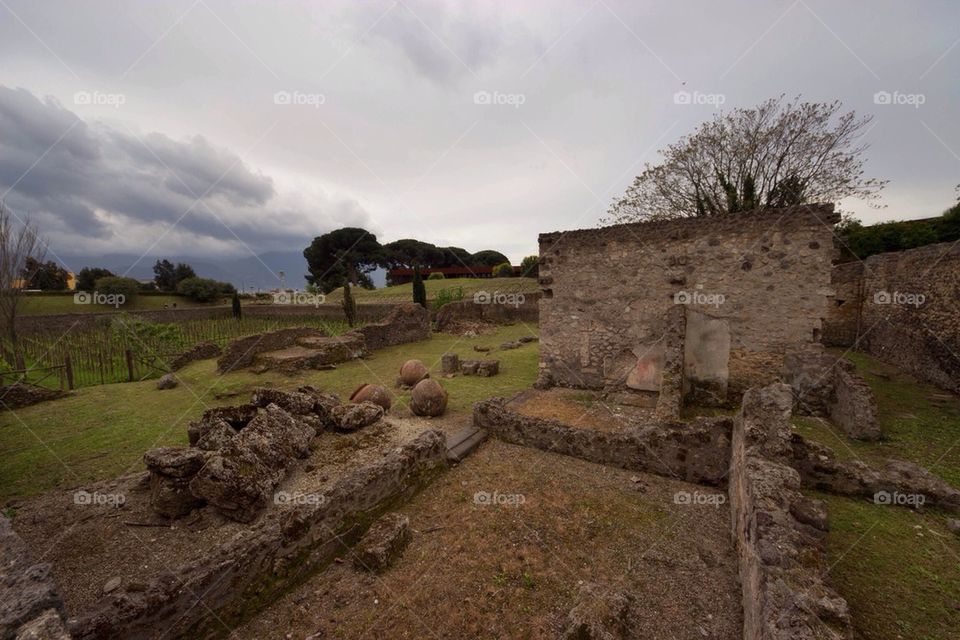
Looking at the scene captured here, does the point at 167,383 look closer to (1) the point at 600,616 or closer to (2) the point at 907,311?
(1) the point at 600,616

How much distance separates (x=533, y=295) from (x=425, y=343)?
12857 millimetres

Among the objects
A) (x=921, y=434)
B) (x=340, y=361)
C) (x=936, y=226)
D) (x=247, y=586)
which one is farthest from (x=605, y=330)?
(x=936, y=226)

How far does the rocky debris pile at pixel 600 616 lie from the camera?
2.97m

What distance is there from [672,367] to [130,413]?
13744 millimetres

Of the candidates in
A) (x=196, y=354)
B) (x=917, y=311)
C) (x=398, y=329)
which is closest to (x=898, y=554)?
(x=917, y=311)

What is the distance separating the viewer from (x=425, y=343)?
68.5 ft

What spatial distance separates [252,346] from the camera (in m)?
15.0

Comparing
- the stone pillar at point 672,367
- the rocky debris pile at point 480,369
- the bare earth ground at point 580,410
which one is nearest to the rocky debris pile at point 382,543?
the bare earth ground at point 580,410

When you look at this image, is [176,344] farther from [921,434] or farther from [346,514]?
[921,434]

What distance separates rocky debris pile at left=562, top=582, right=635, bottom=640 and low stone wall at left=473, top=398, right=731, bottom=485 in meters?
2.80

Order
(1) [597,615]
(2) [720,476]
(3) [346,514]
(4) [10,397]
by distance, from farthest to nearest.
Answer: (4) [10,397] → (2) [720,476] → (3) [346,514] → (1) [597,615]

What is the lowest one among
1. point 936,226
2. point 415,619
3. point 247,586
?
point 415,619

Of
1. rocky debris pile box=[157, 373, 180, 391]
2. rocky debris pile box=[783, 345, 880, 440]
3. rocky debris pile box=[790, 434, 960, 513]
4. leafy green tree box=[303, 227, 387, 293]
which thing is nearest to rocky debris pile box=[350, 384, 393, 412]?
rocky debris pile box=[157, 373, 180, 391]

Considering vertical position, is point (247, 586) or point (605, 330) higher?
point (605, 330)
